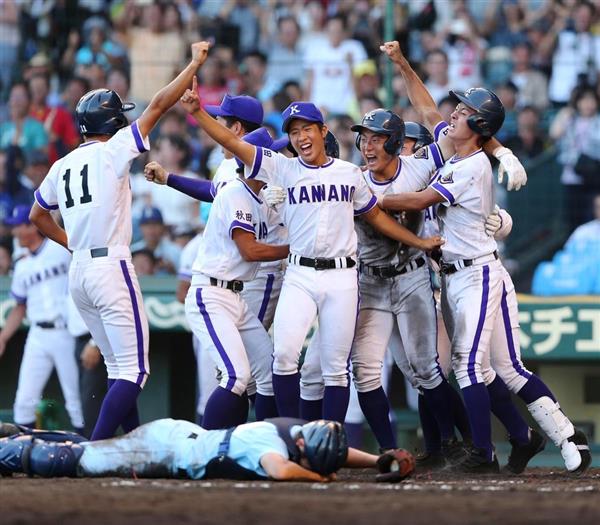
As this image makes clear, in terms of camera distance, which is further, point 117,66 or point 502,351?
point 117,66

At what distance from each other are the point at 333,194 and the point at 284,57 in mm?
5877

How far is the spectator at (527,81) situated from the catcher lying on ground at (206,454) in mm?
6258

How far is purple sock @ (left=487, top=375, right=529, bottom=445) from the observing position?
276 inches

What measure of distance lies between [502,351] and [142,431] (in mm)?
2089

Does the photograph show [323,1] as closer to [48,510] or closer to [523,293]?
[523,293]

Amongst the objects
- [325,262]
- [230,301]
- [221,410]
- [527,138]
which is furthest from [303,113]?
[527,138]

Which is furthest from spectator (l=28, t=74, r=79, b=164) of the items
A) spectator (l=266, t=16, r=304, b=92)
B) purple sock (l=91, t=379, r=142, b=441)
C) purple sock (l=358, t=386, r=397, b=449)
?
purple sock (l=358, t=386, r=397, b=449)

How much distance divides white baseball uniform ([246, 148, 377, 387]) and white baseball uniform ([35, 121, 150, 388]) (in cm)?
68

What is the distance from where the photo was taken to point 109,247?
667 cm

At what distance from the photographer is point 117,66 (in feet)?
40.1

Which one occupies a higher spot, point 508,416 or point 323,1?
point 323,1

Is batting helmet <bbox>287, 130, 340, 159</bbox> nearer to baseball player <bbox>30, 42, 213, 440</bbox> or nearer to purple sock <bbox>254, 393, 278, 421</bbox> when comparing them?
baseball player <bbox>30, 42, 213, 440</bbox>

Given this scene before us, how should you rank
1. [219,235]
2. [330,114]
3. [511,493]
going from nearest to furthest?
[511,493], [219,235], [330,114]

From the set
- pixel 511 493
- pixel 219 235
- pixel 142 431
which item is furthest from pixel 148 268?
pixel 511 493
